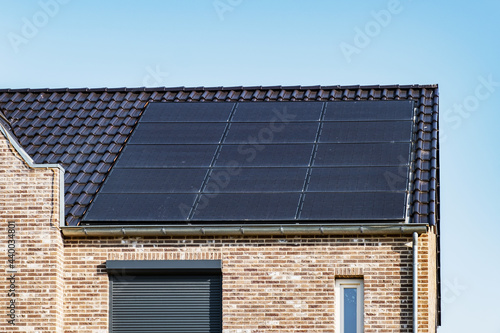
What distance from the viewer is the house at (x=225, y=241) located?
70.1ft

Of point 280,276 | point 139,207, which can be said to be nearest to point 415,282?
point 280,276

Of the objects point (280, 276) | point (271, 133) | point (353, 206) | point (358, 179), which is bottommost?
point (280, 276)

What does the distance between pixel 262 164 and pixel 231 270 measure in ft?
9.47

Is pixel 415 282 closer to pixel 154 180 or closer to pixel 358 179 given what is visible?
pixel 358 179

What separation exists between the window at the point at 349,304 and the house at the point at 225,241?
2 cm

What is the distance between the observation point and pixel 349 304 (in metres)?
21.6

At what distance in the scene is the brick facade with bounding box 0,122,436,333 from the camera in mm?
21281

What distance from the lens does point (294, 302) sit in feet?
70.2

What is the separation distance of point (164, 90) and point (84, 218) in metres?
6.14

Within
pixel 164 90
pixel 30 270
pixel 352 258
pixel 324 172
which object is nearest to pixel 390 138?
pixel 324 172

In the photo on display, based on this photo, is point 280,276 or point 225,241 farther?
point 225,241

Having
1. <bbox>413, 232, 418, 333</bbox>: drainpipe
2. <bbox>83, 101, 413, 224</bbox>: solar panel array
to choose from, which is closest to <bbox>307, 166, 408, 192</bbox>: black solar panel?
<bbox>83, 101, 413, 224</bbox>: solar panel array

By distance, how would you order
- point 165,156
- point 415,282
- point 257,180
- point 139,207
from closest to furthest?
point 415,282, point 139,207, point 257,180, point 165,156

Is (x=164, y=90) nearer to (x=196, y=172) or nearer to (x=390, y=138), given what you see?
Answer: (x=196, y=172)
